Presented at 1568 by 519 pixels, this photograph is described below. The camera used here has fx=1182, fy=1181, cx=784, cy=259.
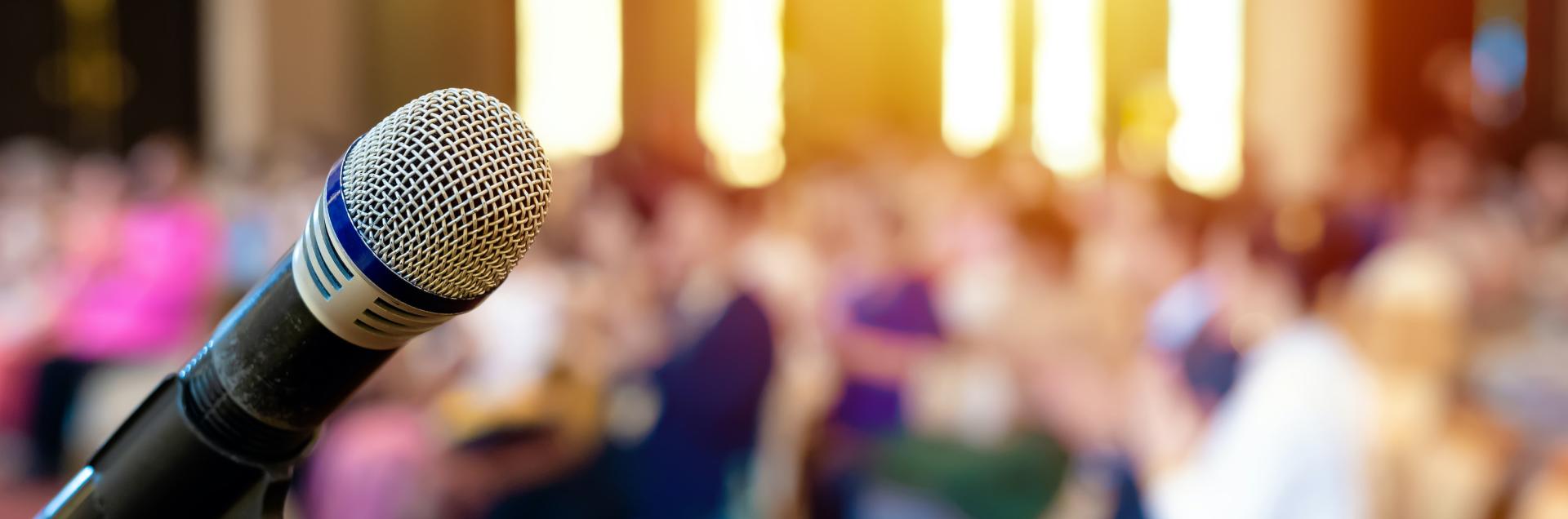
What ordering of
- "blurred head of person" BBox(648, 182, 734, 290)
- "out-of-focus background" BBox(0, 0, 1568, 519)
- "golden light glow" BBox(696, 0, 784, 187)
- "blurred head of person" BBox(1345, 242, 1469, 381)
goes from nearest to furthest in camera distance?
"out-of-focus background" BBox(0, 0, 1568, 519)
"blurred head of person" BBox(1345, 242, 1469, 381)
"blurred head of person" BBox(648, 182, 734, 290)
"golden light glow" BBox(696, 0, 784, 187)

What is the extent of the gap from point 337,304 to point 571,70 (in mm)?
10618

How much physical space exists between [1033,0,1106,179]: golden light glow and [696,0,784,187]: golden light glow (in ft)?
7.91

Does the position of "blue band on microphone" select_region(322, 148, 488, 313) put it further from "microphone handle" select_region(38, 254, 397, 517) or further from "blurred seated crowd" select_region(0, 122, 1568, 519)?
"blurred seated crowd" select_region(0, 122, 1568, 519)

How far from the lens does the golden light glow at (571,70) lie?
430 inches

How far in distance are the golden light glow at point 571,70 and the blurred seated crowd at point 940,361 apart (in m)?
5.57

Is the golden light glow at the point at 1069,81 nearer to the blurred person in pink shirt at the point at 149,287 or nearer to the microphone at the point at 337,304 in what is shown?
the blurred person in pink shirt at the point at 149,287

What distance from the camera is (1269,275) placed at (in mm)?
2531

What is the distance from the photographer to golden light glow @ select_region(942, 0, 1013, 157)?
1091 cm

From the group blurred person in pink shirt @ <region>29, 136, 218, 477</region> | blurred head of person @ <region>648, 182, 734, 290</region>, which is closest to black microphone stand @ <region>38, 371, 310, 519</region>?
blurred head of person @ <region>648, 182, 734, 290</region>

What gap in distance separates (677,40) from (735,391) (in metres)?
8.18

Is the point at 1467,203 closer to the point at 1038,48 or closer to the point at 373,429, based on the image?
the point at 373,429

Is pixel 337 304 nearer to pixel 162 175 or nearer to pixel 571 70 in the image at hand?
pixel 162 175

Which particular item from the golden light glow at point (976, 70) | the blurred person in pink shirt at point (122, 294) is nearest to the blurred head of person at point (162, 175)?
the blurred person in pink shirt at point (122, 294)

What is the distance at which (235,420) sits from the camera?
28.8 inches
